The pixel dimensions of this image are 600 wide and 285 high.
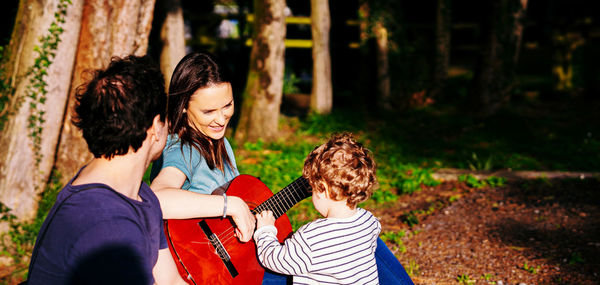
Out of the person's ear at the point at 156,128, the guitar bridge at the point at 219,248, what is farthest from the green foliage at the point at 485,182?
the person's ear at the point at 156,128

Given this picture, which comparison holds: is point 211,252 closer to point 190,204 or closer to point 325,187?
point 190,204

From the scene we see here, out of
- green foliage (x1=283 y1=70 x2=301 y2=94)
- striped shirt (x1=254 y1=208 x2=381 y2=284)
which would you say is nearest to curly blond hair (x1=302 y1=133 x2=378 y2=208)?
striped shirt (x1=254 y1=208 x2=381 y2=284)

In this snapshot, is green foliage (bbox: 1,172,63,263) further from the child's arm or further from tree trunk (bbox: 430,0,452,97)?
tree trunk (bbox: 430,0,452,97)

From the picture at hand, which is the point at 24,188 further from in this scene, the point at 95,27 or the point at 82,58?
the point at 95,27

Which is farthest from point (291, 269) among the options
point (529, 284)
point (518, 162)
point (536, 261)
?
point (518, 162)

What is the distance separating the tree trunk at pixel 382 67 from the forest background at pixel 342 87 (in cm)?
2

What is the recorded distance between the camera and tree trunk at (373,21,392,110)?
8.69 meters

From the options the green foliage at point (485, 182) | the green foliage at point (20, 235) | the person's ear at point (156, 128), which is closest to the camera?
the person's ear at point (156, 128)

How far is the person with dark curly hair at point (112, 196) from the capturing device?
153cm

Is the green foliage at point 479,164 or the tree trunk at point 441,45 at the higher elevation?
the tree trunk at point 441,45

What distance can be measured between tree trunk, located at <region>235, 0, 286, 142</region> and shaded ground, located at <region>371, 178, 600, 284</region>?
263 centimetres

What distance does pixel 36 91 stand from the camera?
3852 millimetres

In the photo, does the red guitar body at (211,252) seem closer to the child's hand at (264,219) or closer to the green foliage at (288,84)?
the child's hand at (264,219)

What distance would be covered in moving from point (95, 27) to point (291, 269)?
2.91 meters
